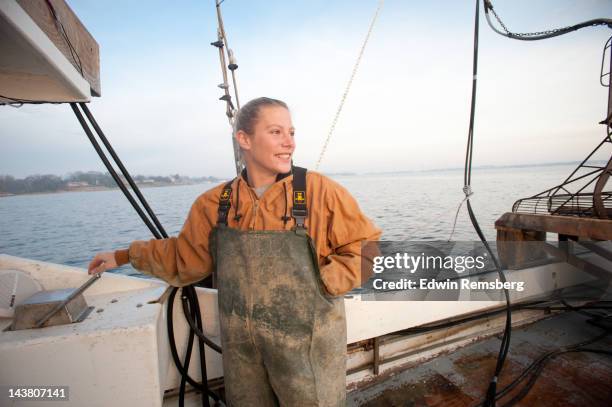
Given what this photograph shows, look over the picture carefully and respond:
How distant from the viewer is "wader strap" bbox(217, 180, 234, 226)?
152 cm

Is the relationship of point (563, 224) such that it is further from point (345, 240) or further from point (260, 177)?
point (260, 177)

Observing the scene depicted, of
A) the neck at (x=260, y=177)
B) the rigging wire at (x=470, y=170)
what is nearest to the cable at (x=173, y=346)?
the neck at (x=260, y=177)

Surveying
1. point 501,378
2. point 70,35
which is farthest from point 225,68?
point 501,378

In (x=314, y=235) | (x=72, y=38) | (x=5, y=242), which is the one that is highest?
(x=72, y=38)

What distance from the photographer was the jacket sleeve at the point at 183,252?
→ 5.43 feet

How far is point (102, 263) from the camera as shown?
5.66ft

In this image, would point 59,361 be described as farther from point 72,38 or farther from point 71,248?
point 71,248

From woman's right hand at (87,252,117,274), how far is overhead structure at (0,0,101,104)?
0.86 m

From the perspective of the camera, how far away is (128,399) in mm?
1499

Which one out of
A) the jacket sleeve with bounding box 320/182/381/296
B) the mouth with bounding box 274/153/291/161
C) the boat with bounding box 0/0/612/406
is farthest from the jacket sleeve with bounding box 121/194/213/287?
the jacket sleeve with bounding box 320/182/381/296

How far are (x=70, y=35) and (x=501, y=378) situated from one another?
3.77 meters

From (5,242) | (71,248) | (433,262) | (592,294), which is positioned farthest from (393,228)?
(5,242)

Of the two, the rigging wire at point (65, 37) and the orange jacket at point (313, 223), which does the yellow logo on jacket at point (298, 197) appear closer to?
the orange jacket at point (313, 223)

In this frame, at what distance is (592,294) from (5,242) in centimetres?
2167
